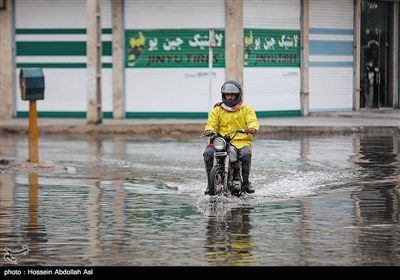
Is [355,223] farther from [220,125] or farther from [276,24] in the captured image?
[276,24]

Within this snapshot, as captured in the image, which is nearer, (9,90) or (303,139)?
(303,139)

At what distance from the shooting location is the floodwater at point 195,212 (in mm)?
9641

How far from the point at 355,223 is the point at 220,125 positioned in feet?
11.4

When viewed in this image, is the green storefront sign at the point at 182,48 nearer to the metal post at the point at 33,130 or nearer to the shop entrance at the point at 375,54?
the shop entrance at the point at 375,54

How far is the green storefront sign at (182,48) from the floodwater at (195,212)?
10.4m

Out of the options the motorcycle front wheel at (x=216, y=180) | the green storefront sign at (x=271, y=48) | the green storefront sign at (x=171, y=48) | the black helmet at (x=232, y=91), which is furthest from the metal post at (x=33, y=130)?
the green storefront sign at (x=271, y=48)

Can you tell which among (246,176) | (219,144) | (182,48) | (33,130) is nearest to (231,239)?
(219,144)

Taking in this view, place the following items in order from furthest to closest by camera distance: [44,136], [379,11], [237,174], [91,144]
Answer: [379,11], [44,136], [91,144], [237,174]

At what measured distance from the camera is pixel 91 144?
24641 mm

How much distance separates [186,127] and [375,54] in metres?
11.0

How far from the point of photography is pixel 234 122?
1444 centimetres

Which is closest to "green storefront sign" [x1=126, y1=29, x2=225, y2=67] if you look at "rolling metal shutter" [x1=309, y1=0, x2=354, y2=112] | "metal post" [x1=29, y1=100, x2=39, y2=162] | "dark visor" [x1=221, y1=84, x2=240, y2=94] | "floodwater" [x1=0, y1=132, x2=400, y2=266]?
"rolling metal shutter" [x1=309, y1=0, x2=354, y2=112]

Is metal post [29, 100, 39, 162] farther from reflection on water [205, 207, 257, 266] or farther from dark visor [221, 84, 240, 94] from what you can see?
reflection on water [205, 207, 257, 266]
